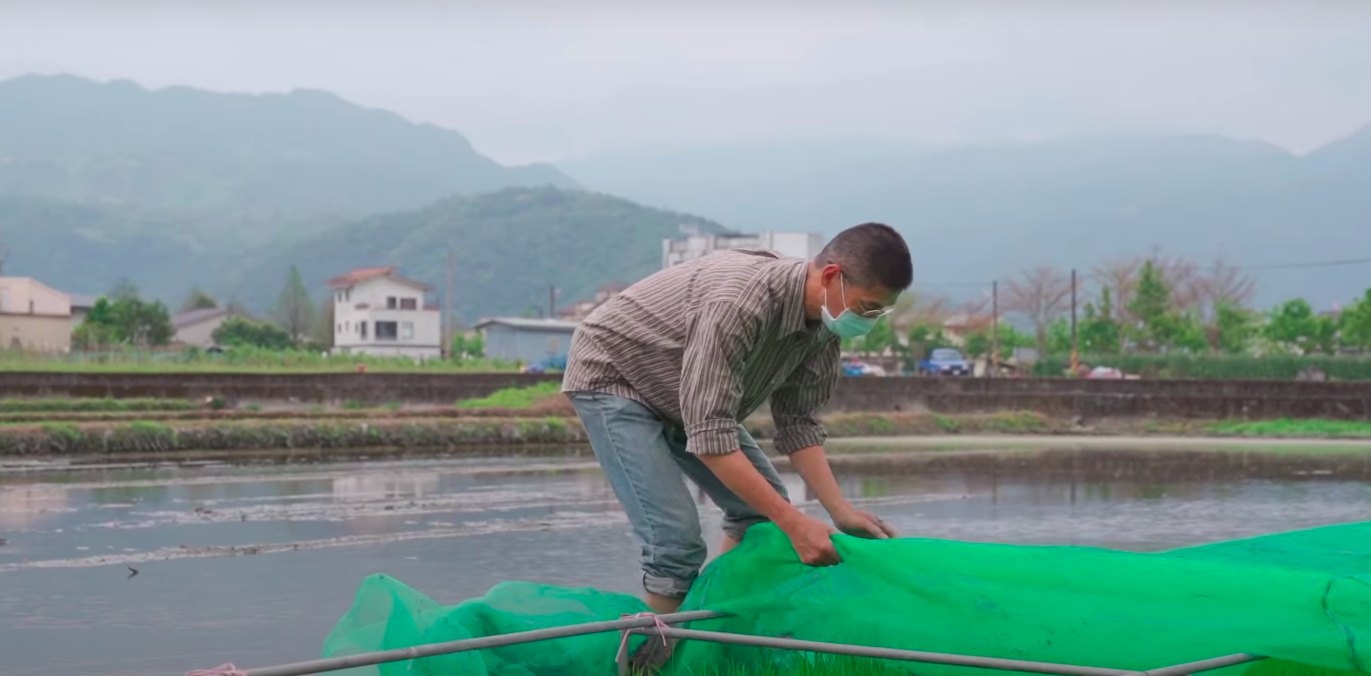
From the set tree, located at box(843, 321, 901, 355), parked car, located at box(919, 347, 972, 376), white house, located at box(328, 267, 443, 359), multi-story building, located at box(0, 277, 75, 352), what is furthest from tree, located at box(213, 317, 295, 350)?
parked car, located at box(919, 347, 972, 376)

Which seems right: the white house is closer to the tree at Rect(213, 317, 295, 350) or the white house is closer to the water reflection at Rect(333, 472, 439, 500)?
the tree at Rect(213, 317, 295, 350)

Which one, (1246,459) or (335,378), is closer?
(1246,459)

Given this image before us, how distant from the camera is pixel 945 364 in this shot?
2454 inches

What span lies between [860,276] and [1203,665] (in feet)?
→ 4.24

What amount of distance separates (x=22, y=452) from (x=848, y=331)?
1658 centimetres

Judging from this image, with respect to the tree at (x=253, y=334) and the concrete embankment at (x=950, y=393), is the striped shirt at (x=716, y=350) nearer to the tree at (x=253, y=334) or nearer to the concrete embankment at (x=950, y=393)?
the concrete embankment at (x=950, y=393)

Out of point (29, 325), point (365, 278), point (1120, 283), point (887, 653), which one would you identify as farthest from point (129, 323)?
point (887, 653)

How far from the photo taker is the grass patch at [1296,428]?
3022 centimetres

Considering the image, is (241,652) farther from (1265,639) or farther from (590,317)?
(1265,639)

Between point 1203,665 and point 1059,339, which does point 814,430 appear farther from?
point 1059,339

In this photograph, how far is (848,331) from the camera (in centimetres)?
395

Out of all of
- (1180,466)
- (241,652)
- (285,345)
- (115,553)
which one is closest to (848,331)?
(241,652)

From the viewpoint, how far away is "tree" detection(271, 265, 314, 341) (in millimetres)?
113875

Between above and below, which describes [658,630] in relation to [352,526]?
above
